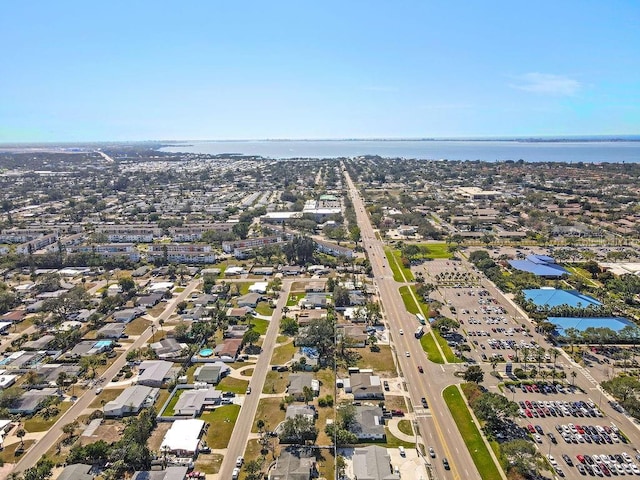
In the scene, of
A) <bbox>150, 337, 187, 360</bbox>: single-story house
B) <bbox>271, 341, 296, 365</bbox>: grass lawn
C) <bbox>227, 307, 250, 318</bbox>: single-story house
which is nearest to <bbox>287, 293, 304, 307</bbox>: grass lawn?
<bbox>227, 307, 250, 318</bbox>: single-story house

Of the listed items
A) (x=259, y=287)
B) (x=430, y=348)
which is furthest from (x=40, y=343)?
(x=430, y=348)

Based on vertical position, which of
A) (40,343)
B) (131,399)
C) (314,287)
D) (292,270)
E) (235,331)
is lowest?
(131,399)

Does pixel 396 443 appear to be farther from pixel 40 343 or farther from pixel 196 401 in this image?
pixel 40 343

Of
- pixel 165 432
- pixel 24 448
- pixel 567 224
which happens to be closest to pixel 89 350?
pixel 24 448

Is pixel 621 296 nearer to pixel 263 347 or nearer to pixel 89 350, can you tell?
pixel 263 347

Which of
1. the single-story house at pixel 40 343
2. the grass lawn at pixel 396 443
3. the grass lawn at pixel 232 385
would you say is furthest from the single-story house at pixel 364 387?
the single-story house at pixel 40 343

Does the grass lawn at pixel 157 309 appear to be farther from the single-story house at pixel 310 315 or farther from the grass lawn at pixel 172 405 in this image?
the grass lawn at pixel 172 405
